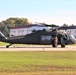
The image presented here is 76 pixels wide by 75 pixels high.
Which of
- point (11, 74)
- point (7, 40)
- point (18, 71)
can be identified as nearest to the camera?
point (11, 74)

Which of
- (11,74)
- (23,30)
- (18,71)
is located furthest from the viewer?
(23,30)

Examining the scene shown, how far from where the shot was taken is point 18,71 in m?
18.2

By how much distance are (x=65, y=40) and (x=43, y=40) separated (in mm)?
3625

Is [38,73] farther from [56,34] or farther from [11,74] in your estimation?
[56,34]

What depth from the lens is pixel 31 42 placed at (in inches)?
2078

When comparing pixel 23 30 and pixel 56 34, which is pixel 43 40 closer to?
pixel 56 34

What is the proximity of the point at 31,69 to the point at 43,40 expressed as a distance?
33758 mm

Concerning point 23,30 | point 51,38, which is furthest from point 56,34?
point 23,30

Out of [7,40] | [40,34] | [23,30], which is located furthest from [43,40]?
[23,30]

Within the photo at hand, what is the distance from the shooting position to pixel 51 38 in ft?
173

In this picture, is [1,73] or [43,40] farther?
[43,40]

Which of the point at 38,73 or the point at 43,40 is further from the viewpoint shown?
the point at 43,40

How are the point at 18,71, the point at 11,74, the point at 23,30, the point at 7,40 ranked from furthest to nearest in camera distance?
the point at 23,30 < the point at 7,40 < the point at 18,71 < the point at 11,74

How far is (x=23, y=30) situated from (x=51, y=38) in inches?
5676
